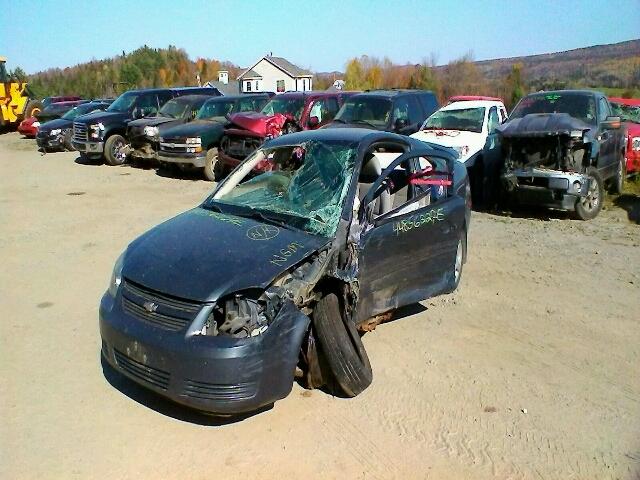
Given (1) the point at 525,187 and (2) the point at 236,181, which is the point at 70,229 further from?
(1) the point at 525,187

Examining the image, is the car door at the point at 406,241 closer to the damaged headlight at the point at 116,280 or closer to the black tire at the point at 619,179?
the damaged headlight at the point at 116,280

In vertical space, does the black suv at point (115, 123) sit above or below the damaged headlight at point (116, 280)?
above

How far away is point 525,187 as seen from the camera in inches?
362

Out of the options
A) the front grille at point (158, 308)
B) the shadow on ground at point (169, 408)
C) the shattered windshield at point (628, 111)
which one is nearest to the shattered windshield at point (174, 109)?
the shattered windshield at point (628, 111)

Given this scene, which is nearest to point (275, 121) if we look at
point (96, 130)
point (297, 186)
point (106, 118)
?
point (106, 118)

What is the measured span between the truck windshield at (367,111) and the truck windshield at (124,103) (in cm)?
763

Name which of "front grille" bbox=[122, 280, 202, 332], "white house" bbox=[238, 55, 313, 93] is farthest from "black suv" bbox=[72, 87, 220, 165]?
"white house" bbox=[238, 55, 313, 93]

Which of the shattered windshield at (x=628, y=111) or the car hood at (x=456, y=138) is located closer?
the car hood at (x=456, y=138)

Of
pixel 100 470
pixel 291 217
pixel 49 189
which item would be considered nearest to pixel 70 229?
pixel 49 189

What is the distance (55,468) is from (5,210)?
27.7 ft

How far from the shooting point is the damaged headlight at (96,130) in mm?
16250

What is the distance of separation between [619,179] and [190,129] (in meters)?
9.22

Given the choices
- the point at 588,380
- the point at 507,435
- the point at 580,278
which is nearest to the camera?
the point at 507,435

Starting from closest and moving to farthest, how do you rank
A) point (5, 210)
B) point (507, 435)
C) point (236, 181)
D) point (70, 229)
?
point (507, 435), point (236, 181), point (70, 229), point (5, 210)
